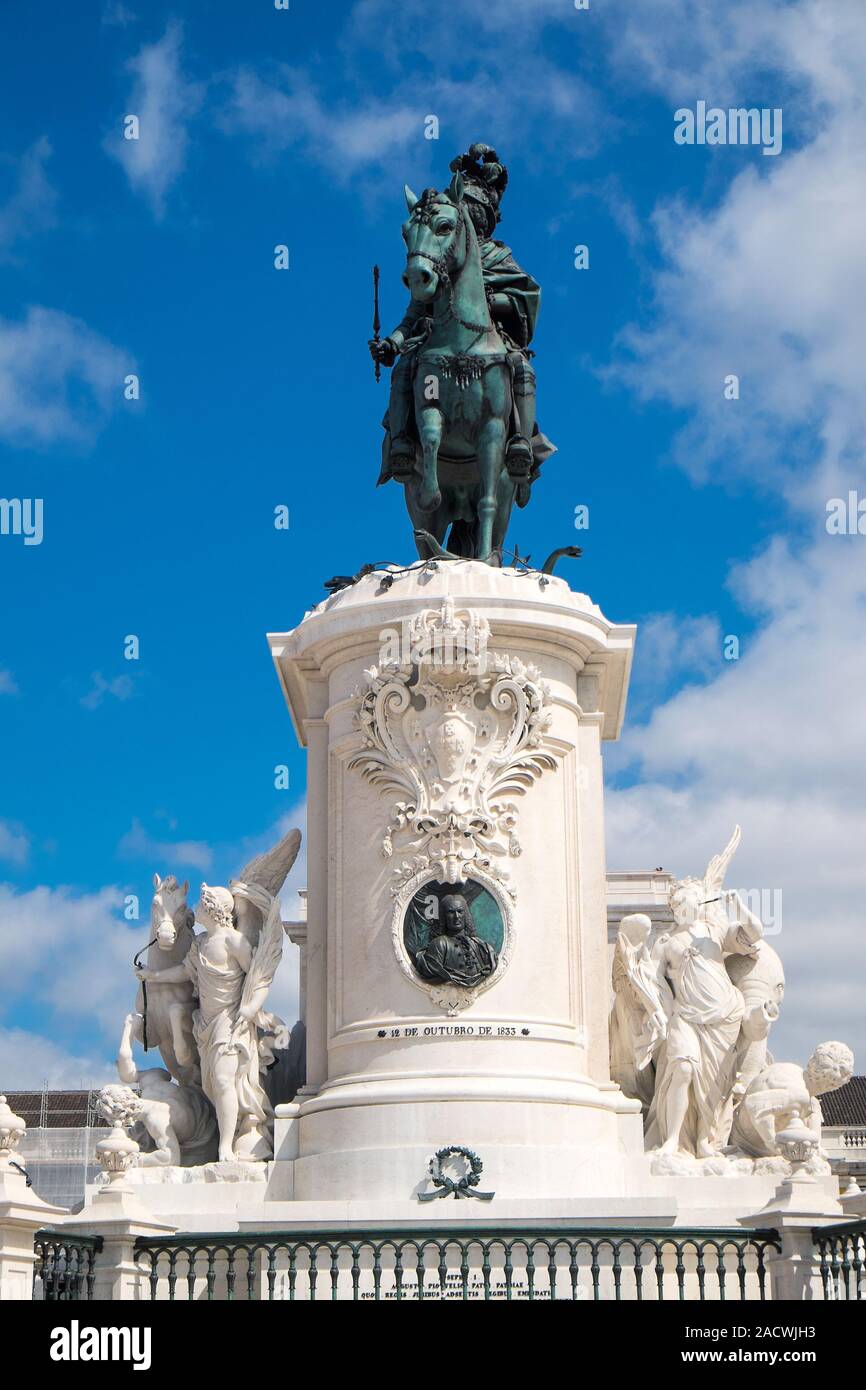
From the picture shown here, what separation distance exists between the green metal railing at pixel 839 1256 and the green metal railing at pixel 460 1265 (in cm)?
45

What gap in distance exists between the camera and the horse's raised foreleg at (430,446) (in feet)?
68.2

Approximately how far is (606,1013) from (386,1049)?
2.29 metres

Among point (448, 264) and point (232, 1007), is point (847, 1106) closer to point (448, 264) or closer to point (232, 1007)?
point (232, 1007)

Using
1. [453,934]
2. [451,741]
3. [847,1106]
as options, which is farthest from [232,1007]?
[847,1106]

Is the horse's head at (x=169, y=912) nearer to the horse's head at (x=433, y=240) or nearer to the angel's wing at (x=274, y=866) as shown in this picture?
the angel's wing at (x=274, y=866)

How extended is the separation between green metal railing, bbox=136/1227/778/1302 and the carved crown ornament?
11.9ft

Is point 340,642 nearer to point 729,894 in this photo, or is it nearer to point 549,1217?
point 729,894

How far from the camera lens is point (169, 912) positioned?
20328 mm

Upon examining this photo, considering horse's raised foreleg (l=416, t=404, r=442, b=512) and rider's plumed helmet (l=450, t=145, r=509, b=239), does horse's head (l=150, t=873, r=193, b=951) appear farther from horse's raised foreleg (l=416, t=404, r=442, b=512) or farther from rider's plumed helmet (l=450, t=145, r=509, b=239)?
rider's plumed helmet (l=450, t=145, r=509, b=239)

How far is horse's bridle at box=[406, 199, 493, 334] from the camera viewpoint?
65.7 feet

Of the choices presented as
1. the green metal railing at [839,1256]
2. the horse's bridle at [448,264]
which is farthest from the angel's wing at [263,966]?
the horse's bridle at [448,264]

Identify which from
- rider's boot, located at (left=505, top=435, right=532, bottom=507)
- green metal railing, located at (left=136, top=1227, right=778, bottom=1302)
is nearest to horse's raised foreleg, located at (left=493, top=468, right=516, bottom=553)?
rider's boot, located at (left=505, top=435, right=532, bottom=507)
